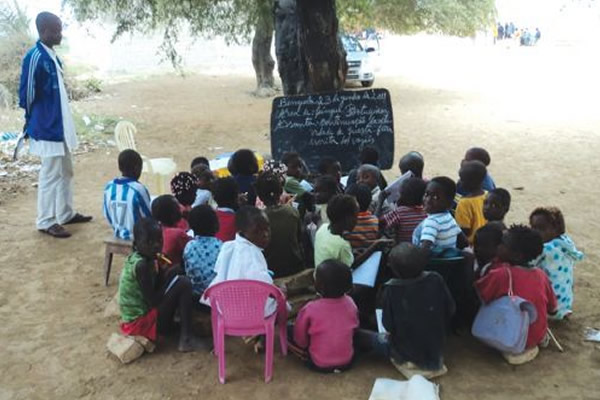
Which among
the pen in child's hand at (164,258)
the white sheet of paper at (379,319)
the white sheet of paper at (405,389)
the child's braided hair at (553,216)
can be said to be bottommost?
the white sheet of paper at (405,389)

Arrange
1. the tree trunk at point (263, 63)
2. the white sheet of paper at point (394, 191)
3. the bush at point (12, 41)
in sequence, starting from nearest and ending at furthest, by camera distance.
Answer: the white sheet of paper at point (394, 191) < the bush at point (12, 41) < the tree trunk at point (263, 63)

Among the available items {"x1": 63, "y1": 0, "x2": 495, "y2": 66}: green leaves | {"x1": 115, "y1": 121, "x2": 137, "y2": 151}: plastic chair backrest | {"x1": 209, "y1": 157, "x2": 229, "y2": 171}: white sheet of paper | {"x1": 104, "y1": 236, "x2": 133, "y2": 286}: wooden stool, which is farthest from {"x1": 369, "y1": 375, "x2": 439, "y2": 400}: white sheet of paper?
{"x1": 63, "y1": 0, "x2": 495, "y2": 66}: green leaves

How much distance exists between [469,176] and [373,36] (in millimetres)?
17842

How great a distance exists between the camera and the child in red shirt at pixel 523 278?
3199mm

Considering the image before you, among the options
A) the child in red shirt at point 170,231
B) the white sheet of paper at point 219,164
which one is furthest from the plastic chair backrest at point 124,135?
the child in red shirt at point 170,231

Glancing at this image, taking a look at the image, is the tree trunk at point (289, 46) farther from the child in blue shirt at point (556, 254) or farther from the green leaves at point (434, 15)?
the green leaves at point (434, 15)

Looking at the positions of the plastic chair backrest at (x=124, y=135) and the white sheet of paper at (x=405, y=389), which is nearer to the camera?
the white sheet of paper at (x=405, y=389)

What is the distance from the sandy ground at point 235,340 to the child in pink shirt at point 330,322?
0.11 metres

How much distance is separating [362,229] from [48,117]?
3.43m

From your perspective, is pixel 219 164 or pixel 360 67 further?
pixel 360 67

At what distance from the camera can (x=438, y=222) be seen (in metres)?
3.49

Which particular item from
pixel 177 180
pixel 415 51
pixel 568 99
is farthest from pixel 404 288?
pixel 415 51

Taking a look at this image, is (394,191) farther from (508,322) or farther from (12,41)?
(12,41)

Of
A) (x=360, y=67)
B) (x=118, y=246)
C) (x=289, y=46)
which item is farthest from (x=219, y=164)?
(x=360, y=67)
